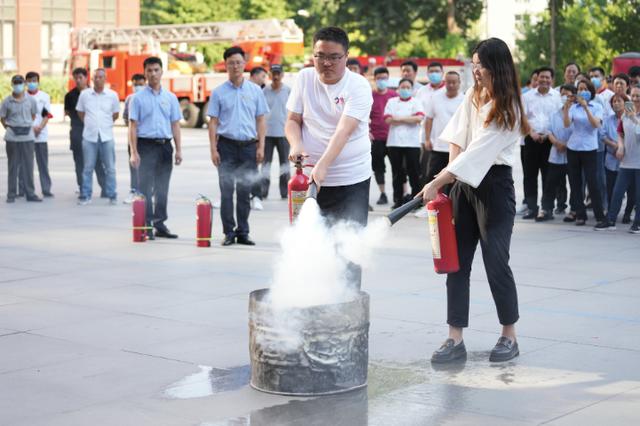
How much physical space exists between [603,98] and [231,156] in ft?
20.6

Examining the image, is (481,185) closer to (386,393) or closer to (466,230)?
(466,230)

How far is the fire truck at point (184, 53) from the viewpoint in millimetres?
40375

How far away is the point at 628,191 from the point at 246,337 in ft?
27.5

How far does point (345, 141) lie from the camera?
668cm

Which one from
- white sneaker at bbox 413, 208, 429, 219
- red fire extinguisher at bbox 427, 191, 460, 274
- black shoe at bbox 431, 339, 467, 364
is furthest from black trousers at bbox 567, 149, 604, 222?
red fire extinguisher at bbox 427, 191, 460, 274

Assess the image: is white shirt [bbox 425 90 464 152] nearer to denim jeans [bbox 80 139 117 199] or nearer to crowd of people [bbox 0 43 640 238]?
crowd of people [bbox 0 43 640 238]

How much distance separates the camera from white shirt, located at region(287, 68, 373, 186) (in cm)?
680

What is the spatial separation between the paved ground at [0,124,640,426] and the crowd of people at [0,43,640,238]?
922 millimetres

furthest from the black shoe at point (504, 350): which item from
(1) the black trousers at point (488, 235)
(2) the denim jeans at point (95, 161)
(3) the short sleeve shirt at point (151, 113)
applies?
(2) the denim jeans at point (95, 161)

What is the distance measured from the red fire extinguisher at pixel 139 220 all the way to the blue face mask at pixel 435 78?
16.8 ft

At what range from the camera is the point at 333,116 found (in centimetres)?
689

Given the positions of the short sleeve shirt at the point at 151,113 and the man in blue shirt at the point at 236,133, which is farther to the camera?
the short sleeve shirt at the point at 151,113

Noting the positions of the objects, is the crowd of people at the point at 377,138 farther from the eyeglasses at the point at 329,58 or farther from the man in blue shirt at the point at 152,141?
the eyeglasses at the point at 329,58

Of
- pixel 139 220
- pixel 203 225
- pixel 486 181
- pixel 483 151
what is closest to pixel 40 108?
pixel 139 220
